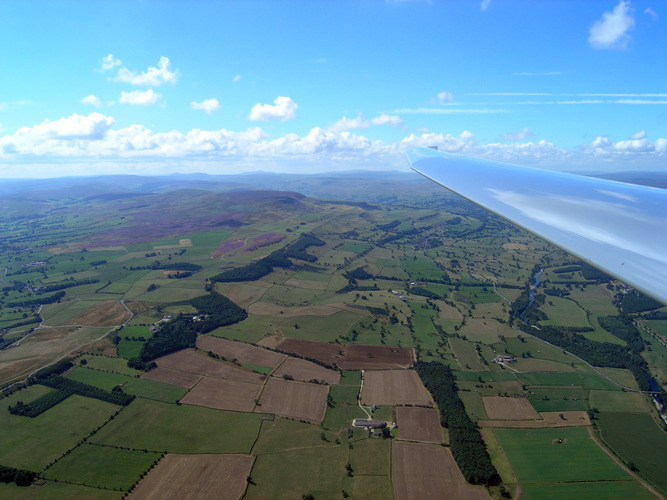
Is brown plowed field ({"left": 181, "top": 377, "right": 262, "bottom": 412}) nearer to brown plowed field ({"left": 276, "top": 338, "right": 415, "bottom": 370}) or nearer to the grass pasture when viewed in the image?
the grass pasture

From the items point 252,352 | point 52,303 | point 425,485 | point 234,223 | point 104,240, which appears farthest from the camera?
point 234,223

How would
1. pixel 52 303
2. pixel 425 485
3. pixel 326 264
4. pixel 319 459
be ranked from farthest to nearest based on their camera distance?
pixel 326 264 → pixel 52 303 → pixel 319 459 → pixel 425 485

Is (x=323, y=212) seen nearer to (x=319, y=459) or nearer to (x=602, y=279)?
(x=602, y=279)

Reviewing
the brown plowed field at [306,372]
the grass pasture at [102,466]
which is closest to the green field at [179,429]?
the grass pasture at [102,466]

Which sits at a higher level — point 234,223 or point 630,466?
point 234,223

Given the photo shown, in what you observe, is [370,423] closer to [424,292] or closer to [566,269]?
[424,292]

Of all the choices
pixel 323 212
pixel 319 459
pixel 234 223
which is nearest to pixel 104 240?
pixel 234 223

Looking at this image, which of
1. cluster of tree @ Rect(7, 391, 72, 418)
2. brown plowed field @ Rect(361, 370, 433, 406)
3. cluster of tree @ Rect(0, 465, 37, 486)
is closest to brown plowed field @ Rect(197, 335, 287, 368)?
brown plowed field @ Rect(361, 370, 433, 406)
